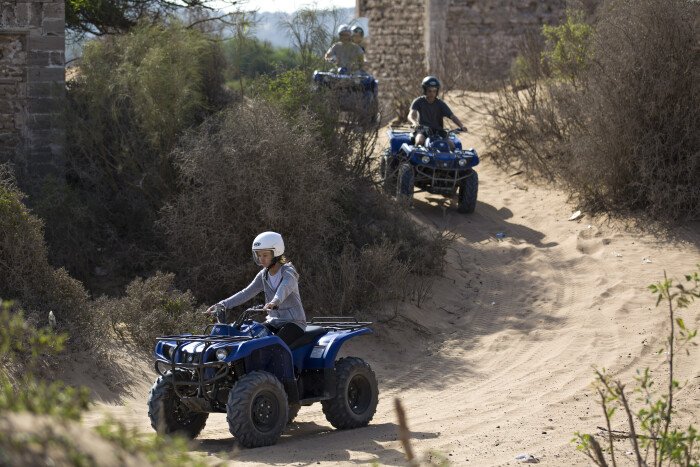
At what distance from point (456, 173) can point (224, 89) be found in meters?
4.60

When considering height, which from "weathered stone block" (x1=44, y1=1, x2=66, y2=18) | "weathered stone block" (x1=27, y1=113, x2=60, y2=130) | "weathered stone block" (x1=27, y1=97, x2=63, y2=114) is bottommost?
"weathered stone block" (x1=27, y1=113, x2=60, y2=130)

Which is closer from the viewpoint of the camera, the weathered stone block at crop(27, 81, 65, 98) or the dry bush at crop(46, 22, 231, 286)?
the dry bush at crop(46, 22, 231, 286)

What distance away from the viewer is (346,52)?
17.6m

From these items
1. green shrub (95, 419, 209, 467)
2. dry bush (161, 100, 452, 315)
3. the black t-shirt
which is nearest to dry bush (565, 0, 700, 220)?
→ the black t-shirt

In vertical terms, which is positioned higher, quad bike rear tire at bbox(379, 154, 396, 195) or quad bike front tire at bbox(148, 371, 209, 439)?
quad bike rear tire at bbox(379, 154, 396, 195)

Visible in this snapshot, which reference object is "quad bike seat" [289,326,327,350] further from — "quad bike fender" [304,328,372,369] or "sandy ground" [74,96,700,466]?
"sandy ground" [74,96,700,466]

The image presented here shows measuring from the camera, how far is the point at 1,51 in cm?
1413

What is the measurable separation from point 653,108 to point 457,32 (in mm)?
10512

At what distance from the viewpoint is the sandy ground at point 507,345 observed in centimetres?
809

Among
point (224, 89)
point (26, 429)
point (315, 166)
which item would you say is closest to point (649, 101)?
point (315, 166)

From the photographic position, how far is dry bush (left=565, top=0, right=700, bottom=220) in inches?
565

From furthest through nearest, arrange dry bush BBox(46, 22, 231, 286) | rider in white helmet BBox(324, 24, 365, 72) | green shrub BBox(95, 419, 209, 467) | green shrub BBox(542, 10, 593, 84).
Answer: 1. green shrub BBox(542, 10, 593, 84)
2. rider in white helmet BBox(324, 24, 365, 72)
3. dry bush BBox(46, 22, 231, 286)
4. green shrub BBox(95, 419, 209, 467)

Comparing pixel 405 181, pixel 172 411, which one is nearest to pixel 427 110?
pixel 405 181

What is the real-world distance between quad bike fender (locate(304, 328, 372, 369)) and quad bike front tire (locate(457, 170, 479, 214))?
7260 millimetres
